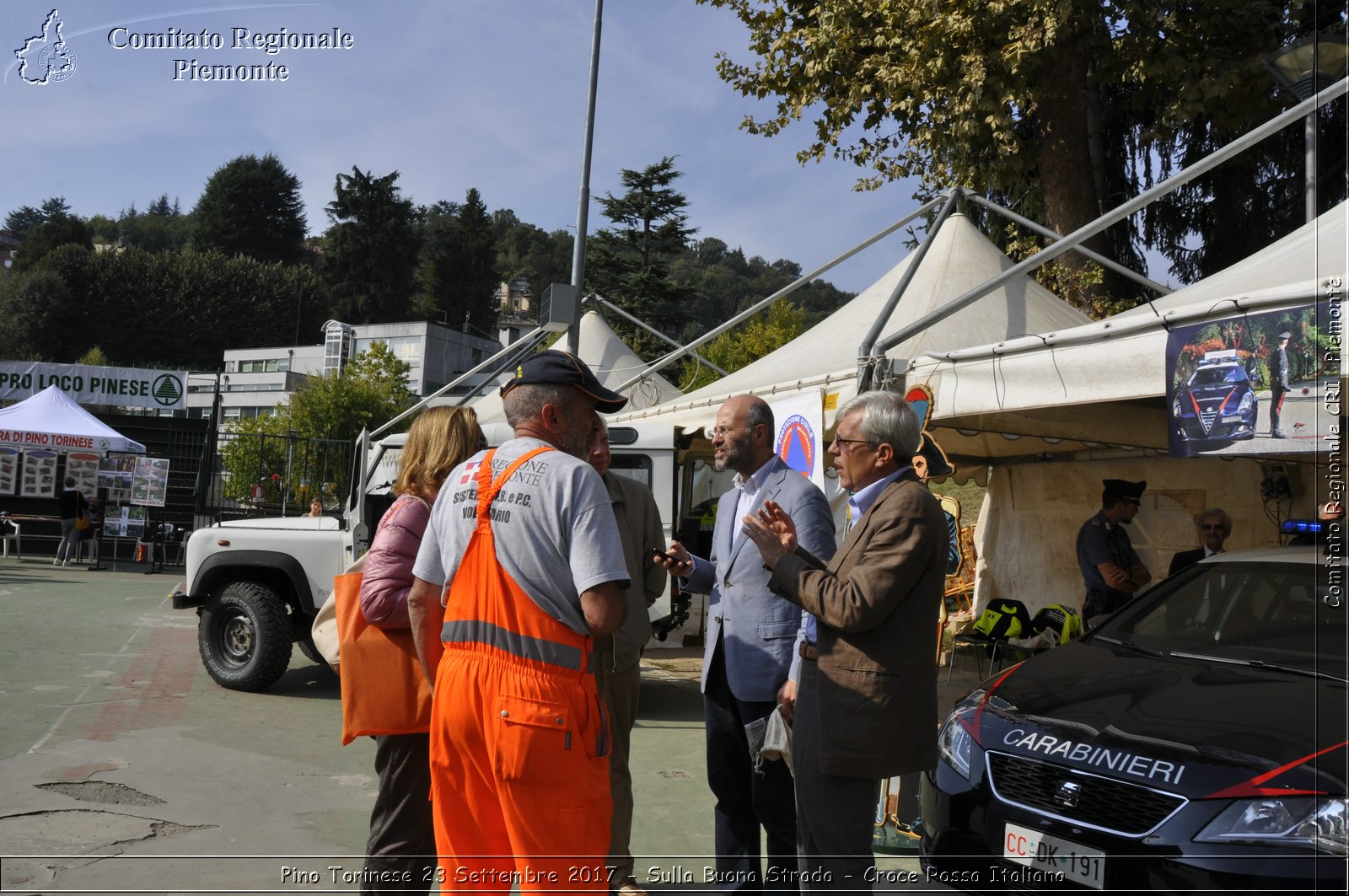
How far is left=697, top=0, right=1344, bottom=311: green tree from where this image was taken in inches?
434

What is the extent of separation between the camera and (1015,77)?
1109cm

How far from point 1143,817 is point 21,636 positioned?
1028cm

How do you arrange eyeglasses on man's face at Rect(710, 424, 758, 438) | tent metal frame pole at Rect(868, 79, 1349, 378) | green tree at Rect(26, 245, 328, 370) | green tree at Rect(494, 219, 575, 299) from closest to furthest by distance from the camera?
eyeglasses on man's face at Rect(710, 424, 758, 438) < tent metal frame pole at Rect(868, 79, 1349, 378) < green tree at Rect(26, 245, 328, 370) < green tree at Rect(494, 219, 575, 299)

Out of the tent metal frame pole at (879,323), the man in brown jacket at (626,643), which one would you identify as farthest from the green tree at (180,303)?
the man in brown jacket at (626,643)

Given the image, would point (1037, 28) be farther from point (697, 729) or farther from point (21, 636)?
point (21, 636)

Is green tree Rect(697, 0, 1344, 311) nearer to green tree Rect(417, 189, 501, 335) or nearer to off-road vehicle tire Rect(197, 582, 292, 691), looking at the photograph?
off-road vehicle tire Rect(197, 582, 292, 691)

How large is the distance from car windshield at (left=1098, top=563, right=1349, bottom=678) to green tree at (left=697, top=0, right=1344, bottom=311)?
7634 millimetres

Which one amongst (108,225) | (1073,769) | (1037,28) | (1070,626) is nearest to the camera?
(1073,769)

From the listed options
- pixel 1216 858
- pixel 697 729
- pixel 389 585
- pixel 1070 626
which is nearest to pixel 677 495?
pixel 697 729

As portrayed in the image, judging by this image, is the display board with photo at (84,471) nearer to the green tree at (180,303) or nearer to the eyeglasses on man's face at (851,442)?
the eyeglasses on man's face at (851,442)

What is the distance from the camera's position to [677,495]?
27.3 feet

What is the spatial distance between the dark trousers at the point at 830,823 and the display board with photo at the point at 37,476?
2274cm

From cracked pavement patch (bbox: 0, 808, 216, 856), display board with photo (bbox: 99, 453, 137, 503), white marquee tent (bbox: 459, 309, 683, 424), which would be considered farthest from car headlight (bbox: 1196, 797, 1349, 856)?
display board with photo (bbox: 99, 453, 137, 503)

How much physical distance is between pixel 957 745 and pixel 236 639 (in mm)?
6390
